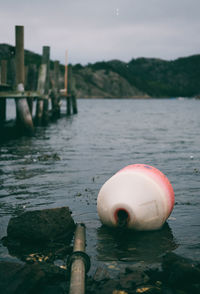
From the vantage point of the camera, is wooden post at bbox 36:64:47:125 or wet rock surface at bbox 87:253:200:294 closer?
wet rock surface at bbox 87:253:200:294

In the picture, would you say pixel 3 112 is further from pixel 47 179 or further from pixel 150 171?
pixel 150 171

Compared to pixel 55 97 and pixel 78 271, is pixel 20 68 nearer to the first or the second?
pixel 55 97

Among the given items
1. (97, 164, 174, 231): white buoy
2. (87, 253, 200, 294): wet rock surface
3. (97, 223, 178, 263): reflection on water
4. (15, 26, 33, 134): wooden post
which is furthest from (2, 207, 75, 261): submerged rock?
(15, 26, 33, 134): wooden post

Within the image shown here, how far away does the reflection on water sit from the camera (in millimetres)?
5617

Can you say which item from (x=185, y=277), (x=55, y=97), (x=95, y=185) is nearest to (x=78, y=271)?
(x=185, y=277)

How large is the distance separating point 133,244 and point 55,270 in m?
1.47

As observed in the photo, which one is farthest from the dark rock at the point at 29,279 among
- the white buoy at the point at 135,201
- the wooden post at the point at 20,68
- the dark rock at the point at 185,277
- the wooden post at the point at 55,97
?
the wooden post at the point at 55,97

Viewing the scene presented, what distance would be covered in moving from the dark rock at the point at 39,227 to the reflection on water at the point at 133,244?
0.59 metres

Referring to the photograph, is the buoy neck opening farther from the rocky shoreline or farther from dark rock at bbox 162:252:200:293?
dark rock at bbox 162:252:200:293

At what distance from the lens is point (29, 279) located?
447 centimetres

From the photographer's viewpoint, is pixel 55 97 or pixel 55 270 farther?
pixel 55 97

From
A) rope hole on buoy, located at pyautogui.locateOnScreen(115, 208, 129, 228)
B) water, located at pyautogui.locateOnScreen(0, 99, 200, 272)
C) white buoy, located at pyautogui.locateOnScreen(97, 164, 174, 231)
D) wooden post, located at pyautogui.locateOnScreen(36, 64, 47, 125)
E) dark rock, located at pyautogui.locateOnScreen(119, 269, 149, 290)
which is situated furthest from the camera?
wooden post, located at pyautogui.locateOnScreen(36, 64, 47, 125)

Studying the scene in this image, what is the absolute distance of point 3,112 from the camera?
85.6 feet

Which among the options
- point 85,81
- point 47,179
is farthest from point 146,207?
point 85,81
